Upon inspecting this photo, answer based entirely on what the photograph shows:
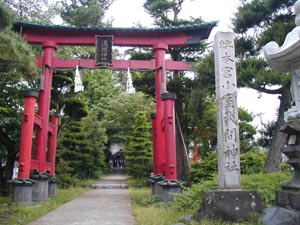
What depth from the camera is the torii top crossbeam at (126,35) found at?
13258 millimetres

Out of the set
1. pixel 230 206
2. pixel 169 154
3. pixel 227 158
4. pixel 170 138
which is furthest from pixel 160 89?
pixel 230 206

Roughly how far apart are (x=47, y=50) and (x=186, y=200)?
334 inches

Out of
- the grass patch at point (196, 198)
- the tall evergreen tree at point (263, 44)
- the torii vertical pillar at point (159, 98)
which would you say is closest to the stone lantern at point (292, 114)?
the grass patch at point (196, 198)

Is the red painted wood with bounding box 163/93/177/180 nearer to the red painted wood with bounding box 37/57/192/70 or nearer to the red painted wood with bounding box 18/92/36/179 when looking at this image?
the red painted wood with bounding box 37/57/192/70

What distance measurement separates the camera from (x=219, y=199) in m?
6.25

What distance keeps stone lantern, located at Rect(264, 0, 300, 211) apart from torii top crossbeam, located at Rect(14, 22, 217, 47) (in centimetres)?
774

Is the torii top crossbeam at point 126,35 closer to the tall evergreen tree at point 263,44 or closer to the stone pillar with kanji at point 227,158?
the tall evergreen tree at point 263,44

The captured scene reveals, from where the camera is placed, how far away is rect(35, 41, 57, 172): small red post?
1259 cm

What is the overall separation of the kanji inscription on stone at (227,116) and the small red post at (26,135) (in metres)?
6.82

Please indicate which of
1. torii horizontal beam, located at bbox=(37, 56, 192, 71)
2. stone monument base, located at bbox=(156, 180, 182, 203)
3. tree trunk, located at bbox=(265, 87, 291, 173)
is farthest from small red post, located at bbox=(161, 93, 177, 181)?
tree trunk, located at bbox=(265, 87, 291, 173)

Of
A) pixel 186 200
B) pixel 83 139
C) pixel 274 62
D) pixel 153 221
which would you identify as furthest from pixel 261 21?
pixel 83 139

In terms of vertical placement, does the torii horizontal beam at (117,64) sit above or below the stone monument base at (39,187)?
above

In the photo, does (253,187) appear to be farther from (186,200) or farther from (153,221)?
(153,221)

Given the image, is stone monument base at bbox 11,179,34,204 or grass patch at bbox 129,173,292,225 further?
stone monument base at bbox 11,179,34,204
